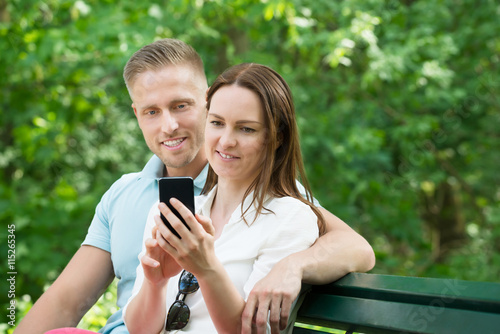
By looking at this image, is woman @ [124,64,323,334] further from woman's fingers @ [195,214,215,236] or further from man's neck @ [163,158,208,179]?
man's neck @ [163,158,208,179]

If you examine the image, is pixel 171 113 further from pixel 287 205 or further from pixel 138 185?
pixel 287 205

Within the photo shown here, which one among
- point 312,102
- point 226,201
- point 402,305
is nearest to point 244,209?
point 226,201

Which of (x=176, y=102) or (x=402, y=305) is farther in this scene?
(x=176, y=102)

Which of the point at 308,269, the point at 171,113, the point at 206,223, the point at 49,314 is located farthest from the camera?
the point at 171,113

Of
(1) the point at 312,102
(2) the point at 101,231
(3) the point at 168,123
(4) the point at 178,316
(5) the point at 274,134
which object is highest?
(1) the point at 312,102

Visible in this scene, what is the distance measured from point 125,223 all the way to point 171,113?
1.54ft

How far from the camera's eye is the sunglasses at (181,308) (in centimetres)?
148

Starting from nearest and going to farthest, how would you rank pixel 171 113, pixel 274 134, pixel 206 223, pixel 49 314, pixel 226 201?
pixel 206 223
pixel 274 134
pixel 226 201
pixel 49 314
pixel 171 113

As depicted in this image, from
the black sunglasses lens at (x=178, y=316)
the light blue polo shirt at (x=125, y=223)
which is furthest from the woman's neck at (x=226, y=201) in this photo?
the light blue polo shirt at (x=125, y=223)

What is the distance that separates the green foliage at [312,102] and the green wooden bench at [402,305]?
10.6 feet

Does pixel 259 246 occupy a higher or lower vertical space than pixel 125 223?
lower

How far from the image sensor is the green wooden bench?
125 cm

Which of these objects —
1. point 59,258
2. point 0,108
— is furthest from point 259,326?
point 0,108

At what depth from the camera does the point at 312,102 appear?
6.41 metres
